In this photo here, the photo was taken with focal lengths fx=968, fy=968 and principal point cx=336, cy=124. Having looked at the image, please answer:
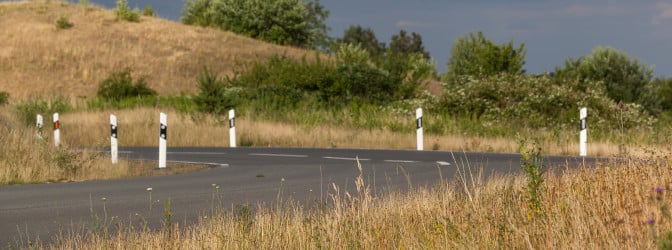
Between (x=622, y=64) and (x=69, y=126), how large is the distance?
3181 centimetres

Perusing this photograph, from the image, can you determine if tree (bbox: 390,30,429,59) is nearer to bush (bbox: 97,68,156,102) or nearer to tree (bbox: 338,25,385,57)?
tree (bbox: 338,25,385,57)

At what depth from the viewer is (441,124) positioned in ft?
98.2

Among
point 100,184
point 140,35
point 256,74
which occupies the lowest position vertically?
point 100,184

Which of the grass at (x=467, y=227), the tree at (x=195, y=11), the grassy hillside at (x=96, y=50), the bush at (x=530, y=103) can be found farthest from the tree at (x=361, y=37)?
the grass at (x=467, y=227)

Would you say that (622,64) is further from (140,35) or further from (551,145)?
(140,35)

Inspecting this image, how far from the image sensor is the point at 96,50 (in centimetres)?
7406

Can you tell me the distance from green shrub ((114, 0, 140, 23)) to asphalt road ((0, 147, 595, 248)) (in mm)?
62926

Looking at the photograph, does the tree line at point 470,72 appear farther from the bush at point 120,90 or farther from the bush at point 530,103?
the bush at point 120,90

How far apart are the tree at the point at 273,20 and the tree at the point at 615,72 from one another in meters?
38.5

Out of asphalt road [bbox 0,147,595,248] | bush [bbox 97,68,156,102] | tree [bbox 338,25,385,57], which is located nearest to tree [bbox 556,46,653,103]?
bush [bbox 97,68,156,102]

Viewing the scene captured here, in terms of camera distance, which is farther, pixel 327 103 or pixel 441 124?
pixel 327 103

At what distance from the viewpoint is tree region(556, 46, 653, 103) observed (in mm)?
50659

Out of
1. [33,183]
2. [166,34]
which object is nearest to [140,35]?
[166,34]

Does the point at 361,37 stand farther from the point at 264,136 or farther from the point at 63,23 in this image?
the point at 264,136
